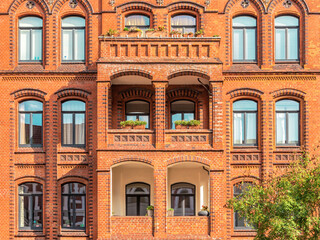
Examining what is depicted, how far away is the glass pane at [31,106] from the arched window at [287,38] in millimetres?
11997

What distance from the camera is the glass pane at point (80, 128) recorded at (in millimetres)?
23734

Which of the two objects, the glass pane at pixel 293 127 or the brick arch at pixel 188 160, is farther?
the glass pane at pixel 293 127

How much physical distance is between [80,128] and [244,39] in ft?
30.2

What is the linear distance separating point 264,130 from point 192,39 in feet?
18.7

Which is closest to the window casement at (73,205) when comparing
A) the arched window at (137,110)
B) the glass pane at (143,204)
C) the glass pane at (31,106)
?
the glass pane at (143,204)

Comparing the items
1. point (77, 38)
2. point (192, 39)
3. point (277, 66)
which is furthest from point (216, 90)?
point (77, 38)

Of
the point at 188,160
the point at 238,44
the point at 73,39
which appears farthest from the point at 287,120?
the point at 73,39

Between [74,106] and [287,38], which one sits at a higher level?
[287,38]

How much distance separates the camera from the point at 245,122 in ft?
79.0

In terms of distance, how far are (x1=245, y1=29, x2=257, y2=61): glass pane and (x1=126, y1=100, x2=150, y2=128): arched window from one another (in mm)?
5594

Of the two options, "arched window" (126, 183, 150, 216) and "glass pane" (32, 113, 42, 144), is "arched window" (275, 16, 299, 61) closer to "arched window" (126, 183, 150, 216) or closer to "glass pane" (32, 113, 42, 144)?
"arched window" (126, 183, 150, 216)

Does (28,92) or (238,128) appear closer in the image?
(28,92)

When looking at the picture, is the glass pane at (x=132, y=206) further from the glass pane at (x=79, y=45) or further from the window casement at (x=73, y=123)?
the glass pane at (x=79, y=45)

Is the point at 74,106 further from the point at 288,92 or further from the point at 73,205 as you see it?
the point at 288,92
